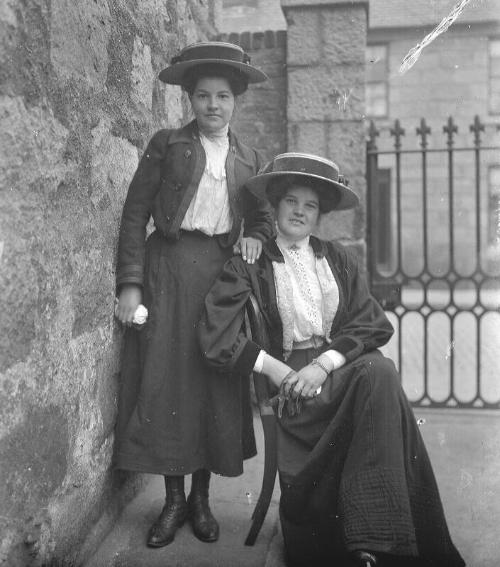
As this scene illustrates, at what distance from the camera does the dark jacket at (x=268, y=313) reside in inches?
98.6

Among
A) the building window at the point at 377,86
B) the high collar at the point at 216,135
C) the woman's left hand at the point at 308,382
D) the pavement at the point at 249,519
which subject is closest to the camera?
the woman's left hand at the point at 308,382

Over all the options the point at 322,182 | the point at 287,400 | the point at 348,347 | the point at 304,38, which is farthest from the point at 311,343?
the point at 304,38

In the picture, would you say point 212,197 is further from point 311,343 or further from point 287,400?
point 287,400

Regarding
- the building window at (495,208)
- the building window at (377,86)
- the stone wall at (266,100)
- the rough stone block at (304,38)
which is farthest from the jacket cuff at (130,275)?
the building window at (377,86)

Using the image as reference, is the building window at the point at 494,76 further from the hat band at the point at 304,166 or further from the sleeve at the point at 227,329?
the sleeve at the point at 227,329

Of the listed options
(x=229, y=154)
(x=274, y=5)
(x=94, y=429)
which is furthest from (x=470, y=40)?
(x=94, y=429)

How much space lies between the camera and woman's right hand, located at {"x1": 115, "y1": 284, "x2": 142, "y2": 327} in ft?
8.79

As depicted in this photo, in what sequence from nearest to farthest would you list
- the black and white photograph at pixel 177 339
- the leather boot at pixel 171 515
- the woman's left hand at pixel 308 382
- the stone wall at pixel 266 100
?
1. the black and white photograph at pixel 177 339
2. the woman's left hand at pixel 308 382
3. the leather boot at pixel 171 515
4. the stone wall at pixel 266 100

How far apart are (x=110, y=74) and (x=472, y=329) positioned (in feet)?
28.1

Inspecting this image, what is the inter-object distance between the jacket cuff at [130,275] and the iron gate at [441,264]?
1737 millimetres

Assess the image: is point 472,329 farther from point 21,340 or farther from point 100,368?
point 21,340

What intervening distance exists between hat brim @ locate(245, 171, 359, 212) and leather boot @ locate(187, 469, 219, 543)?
1.19m

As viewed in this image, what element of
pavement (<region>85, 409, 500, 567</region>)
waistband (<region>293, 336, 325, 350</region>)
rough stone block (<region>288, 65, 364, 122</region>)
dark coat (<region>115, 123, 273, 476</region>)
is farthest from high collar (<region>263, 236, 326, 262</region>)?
rough stone block (<region>288, 65, 364, 122</region>)

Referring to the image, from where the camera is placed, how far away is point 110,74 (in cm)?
261
